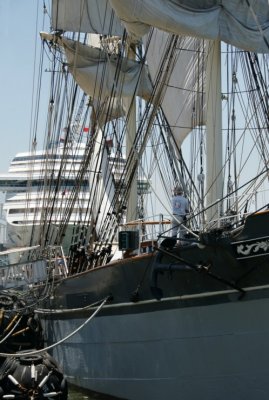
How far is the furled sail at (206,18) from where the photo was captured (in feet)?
52.7

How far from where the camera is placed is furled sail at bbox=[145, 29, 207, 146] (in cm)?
2907

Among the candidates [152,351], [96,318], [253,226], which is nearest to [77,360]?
[96,318]

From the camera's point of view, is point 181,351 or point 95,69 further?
point 95,69

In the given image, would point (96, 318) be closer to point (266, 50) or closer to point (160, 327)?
point (160, 327)

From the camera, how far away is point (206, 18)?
16.2 m

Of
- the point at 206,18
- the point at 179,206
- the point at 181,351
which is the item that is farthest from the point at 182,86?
the point at 181,351

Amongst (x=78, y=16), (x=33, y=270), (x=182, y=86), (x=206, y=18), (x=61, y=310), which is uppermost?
(x=78, y=16)

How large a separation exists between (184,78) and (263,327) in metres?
20.5

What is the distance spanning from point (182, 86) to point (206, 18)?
14.8 m

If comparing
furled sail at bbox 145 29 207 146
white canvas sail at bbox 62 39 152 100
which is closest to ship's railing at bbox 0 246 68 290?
white canvas sail at bbox 62 39 152 100

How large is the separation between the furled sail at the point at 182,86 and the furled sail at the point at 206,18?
11314mm

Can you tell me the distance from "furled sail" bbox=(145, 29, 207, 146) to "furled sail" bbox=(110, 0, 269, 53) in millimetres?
11314

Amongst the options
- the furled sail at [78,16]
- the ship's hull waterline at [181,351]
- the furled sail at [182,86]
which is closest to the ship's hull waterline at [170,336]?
the ship's hull waterline at [181,351]

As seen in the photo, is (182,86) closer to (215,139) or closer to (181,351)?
(215,139)
